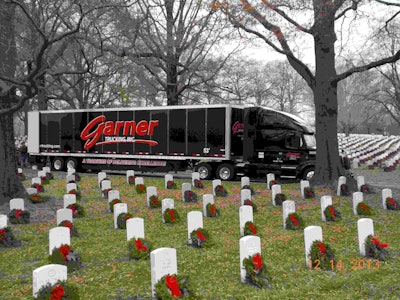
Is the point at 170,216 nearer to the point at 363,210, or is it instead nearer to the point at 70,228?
the point at 70,228

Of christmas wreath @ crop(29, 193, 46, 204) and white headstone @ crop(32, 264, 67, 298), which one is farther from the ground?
christmas wreath @ crop(29, 193, 46, 204)

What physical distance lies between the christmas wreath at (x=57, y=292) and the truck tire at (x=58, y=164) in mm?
18413

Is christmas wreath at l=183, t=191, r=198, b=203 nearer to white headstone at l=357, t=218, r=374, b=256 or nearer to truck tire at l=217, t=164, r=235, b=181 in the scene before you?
truck tire at l=217, t=164, r=235, b=181

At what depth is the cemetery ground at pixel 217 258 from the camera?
665cm

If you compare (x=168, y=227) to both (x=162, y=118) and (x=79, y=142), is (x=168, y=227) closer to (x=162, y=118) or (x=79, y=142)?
(x=162, y=118)

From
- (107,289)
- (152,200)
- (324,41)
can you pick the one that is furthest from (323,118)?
(107,289)

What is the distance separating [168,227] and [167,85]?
1452 centimetres

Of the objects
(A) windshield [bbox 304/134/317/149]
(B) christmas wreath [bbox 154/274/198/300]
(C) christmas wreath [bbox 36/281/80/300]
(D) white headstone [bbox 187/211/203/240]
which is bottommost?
(B) christmas wreath [bbox 154/274/198/300]

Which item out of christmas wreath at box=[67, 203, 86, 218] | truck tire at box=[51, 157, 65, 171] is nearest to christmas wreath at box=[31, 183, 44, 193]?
christmas wreath at box=[67, 203, 86, 218]

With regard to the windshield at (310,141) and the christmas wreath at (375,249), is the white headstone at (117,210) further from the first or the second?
the windshield at (310,141)

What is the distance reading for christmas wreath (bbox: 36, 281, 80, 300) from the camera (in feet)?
17.6

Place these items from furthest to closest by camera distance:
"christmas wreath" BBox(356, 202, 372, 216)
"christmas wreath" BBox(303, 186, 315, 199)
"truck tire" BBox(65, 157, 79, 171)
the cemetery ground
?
"truck tire" BBox(65, 157, 79, 171)
"christmas wreath" BBox(303, 186, 315, 199)
"christmas wreath" BBox(356, 202, 372, 216)
the cemetery ground

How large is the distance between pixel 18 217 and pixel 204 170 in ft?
32.1
